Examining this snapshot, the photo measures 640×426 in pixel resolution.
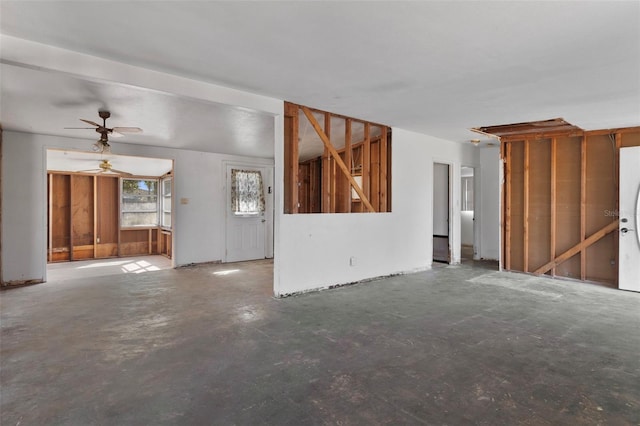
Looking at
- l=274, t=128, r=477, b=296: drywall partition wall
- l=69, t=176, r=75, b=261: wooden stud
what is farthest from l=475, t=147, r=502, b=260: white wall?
l=69, t=176, r=75, b=261: wooden stud

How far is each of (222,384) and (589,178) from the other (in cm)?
627

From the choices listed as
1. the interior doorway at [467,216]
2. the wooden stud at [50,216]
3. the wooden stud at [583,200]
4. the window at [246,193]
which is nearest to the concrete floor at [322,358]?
the wooden stud at [583,200]

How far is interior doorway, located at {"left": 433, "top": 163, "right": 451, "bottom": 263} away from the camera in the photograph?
7.33 metres

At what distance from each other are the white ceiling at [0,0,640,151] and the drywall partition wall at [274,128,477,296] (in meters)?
1.35

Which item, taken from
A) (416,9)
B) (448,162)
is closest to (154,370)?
(416,9)

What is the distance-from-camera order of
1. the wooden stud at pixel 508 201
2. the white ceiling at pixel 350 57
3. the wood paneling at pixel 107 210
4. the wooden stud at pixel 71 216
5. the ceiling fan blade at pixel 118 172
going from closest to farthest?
the white ceiling at pixel 350 57, the wooden stud at pixel 508 201, the wooden stud at pixel 71 216, the ceiling fan blade at pixel 118 172, the wood paneling at pixel 107 210

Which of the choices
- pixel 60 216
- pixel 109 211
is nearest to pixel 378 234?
pixel 109 211

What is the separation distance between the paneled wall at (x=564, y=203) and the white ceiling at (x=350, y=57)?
0.66 metres

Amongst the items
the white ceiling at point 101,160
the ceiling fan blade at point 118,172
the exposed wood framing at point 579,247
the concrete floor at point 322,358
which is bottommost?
the concrete floor at point 322,358

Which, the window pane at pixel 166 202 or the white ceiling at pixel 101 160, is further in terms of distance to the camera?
the window pane at pixel 166 202

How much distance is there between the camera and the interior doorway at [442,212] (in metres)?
7.33

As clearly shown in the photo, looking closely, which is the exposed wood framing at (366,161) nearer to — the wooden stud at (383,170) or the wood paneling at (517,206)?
the wooden stud at (383,170)

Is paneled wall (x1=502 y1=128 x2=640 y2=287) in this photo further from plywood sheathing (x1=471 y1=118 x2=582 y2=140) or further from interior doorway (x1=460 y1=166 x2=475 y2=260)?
interior doorway (x1=460 y1=166 x2=475 y2=260)

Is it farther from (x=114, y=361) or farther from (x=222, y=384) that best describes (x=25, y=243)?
(x=222, y=384)
